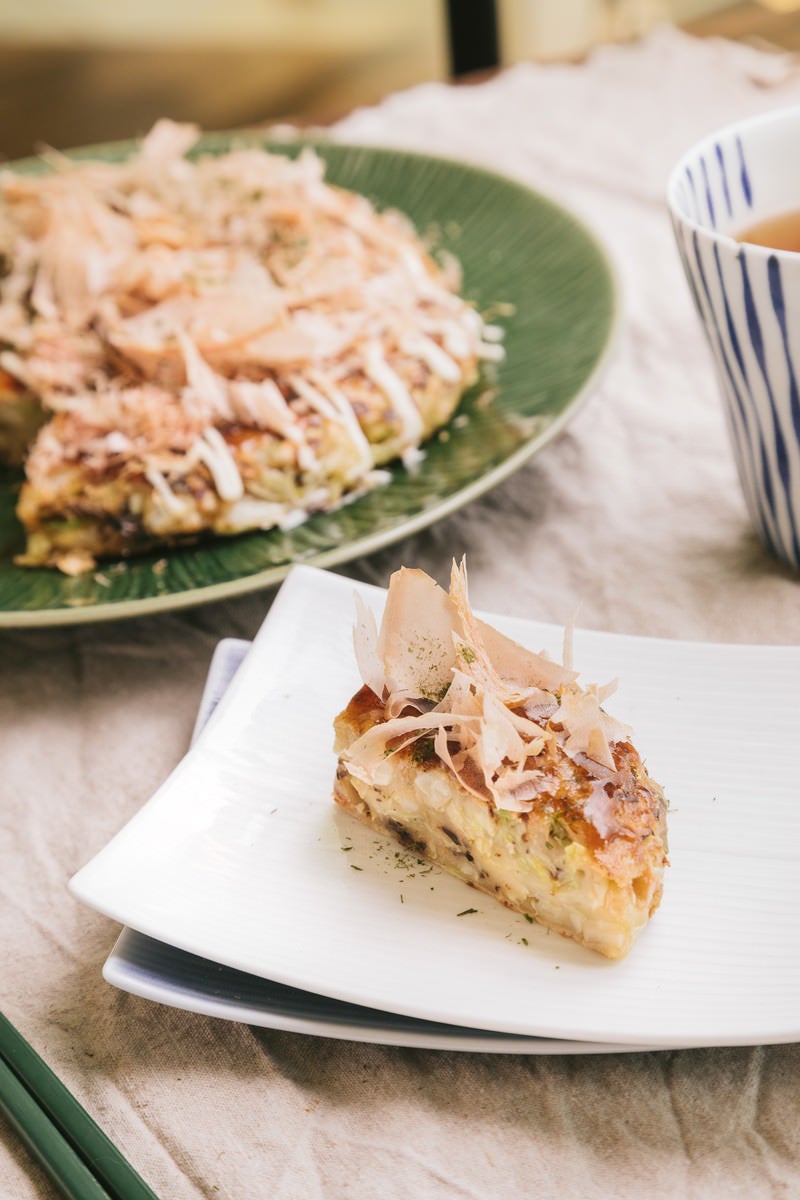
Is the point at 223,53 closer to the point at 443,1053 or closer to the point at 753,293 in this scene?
the point at 753,293

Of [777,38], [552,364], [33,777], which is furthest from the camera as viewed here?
[777,38]

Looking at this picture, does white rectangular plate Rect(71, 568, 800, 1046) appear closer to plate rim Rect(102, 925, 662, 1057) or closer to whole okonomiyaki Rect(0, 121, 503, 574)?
plate rim Rect(102, 925, 662, 1057)

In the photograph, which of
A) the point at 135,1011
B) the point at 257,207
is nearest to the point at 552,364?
the point at 257,207

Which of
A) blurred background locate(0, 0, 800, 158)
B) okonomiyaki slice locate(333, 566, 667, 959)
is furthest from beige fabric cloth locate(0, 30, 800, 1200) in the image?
blurred background locate(0, 0, 800, 158)

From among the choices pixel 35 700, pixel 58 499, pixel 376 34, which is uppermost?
pixel 58 499

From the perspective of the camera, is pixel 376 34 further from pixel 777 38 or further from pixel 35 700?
pixel 35 700

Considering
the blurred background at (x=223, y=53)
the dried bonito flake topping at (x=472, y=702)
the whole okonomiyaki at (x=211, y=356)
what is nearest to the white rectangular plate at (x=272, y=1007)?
the dried bonito flake topping at (x=472, y=702)

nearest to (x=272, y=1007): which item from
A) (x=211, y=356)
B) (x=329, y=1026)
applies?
(x=329, y=1026)
